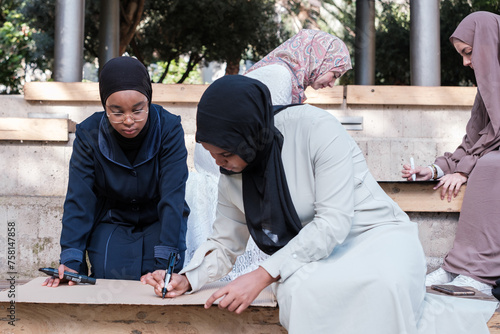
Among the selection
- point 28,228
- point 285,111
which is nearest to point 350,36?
point 28,228

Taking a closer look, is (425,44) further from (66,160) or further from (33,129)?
(33,129)

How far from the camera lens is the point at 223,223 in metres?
2.25

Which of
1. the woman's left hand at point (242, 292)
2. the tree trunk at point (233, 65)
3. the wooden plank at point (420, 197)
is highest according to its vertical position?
the tree trunk at point (233, 65)

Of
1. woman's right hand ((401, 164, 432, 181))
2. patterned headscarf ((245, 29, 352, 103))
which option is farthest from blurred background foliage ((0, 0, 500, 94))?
patterned headscarf ((245, 29, 352, 103))

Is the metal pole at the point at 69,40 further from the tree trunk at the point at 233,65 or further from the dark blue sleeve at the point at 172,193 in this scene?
the tree trunk at the point at 233,65

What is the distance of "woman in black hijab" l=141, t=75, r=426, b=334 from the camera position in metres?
1.86

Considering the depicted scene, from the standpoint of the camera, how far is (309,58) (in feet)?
11.7

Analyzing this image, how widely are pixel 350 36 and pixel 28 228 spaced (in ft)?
38.2

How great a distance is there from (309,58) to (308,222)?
1.68 metres

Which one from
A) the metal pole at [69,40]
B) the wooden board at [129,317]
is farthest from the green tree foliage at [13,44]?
the wooden board at [129,317]

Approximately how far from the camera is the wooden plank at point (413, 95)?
Answer: 202 inches

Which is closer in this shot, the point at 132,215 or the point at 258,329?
the point at 258,329

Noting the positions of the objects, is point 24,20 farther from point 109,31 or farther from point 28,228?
point 28,228

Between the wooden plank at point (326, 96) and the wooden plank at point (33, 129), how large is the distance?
2.09 m
